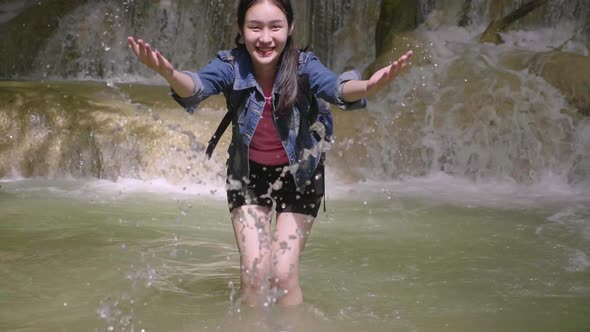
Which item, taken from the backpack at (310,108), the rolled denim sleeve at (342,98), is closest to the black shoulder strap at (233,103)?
the backpack at (310,108)

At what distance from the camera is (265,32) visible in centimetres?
315

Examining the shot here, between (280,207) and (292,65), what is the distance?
57cm

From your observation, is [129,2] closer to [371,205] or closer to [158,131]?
[158,131]

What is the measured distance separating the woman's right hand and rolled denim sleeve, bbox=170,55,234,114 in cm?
16

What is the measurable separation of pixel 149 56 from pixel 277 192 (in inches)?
32.7

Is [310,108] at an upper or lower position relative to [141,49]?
lower

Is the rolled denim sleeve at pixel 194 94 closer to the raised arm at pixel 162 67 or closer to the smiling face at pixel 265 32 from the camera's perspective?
the raised arm at pixel 162 67

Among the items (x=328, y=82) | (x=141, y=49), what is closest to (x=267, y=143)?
(x=328, y=82)

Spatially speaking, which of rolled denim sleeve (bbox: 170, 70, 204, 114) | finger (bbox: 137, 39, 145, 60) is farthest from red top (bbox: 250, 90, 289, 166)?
finger (bbox: 137, 39, 145, 60)

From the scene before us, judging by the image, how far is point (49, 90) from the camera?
8.70m

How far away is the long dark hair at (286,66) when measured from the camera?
3.15 m

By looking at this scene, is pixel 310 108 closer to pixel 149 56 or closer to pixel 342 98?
pixel 342 98

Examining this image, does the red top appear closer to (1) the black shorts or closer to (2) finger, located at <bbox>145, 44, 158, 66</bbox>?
(1) the black shorts

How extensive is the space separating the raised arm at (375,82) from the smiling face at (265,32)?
0.37 metres
